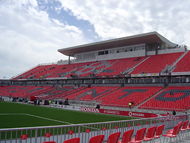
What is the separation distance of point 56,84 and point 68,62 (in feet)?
36.1

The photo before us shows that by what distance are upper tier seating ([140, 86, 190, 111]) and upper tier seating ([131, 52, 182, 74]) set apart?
553 centimetres

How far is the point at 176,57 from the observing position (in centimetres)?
3700

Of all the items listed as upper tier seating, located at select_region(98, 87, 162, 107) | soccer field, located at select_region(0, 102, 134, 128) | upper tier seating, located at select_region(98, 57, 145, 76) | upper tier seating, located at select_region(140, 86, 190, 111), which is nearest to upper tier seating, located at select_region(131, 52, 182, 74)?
upper tier seating, located at select_region(98, 57, 145, 76)

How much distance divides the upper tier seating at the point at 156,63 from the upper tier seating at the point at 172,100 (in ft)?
18.2

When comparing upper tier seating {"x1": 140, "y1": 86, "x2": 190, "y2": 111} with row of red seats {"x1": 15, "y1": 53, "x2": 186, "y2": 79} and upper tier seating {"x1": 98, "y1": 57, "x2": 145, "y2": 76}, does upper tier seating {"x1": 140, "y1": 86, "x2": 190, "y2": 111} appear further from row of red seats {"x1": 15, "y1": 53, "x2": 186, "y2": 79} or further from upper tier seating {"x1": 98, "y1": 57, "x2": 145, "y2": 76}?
upper tier seating {"x1": 98, "y1": 57, "x2": 145, "y2": 76}

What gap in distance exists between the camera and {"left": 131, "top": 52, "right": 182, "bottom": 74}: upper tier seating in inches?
1384

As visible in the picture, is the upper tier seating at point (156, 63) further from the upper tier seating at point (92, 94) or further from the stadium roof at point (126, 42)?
the upper tier seating at point (92, 94)

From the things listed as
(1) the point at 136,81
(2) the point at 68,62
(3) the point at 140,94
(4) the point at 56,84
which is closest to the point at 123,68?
(1) the point at 136,81

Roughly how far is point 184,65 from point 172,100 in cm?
909

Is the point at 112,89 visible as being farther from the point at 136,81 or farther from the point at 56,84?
the point at 56,84

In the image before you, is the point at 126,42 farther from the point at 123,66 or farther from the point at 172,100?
the point at 172,100

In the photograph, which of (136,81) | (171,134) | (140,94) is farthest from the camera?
(136,81)

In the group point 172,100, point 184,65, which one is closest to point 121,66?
point 184,65

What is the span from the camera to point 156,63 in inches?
1480
